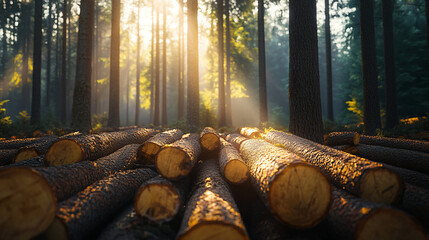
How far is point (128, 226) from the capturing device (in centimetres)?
226

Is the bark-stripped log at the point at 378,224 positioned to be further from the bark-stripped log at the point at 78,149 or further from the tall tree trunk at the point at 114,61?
the tall tree trunk at the point at 114,61

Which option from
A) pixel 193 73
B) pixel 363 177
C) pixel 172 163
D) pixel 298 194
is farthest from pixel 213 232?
pixel 193 73

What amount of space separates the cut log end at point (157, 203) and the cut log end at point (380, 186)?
2.21 meters

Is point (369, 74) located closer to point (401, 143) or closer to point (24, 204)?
point (401, 143)

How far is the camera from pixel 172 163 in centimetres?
292

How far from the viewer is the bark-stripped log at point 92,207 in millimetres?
2049

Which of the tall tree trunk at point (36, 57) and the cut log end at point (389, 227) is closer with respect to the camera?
the cut log end at point (389, 227)

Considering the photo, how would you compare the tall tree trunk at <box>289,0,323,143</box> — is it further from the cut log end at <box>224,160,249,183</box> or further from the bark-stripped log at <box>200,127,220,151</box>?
the cut log end at <box>224,160,249,183</box>

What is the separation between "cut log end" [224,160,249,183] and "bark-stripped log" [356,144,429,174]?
3081mm

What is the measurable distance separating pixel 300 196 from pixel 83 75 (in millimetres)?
10332

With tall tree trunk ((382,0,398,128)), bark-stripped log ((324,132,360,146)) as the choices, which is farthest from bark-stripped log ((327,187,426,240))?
tall tree trunk ((382,0,398,128))

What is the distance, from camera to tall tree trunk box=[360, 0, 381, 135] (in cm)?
916

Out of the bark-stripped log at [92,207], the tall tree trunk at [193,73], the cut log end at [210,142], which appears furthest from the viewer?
the tall tree trunk at [193,73]

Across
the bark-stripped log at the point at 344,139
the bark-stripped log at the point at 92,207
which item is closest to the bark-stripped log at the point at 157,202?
the bark-stripped log at the point at 92,207
